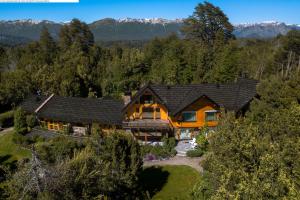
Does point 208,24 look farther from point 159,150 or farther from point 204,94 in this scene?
point 159,150

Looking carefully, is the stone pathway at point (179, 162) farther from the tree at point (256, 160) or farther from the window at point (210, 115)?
A: the window at point (210, 115)

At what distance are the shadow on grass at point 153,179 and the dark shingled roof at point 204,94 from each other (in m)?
9.76

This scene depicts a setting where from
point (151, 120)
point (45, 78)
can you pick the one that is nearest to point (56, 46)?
point (45, 78)

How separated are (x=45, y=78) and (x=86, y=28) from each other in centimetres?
3308

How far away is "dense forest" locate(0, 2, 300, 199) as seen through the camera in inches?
736

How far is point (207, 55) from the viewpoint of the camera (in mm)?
71125

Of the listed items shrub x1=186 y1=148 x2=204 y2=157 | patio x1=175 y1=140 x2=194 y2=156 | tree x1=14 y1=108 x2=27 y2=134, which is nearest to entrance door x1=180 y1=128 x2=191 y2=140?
patio x1=175 y1=140 x2=194 y2=156

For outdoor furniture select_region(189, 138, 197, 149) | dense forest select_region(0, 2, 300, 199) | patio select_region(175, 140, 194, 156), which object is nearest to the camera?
dense forest select_region(0, 2, 300, 199)

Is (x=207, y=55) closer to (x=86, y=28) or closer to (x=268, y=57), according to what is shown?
(x=268, y=57)

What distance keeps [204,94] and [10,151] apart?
22831 mm

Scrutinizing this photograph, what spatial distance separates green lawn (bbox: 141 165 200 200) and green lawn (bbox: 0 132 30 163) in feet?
47.4

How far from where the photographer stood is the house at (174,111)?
4588 cm

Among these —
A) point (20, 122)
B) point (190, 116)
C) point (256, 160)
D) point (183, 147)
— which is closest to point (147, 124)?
point (183, 147)

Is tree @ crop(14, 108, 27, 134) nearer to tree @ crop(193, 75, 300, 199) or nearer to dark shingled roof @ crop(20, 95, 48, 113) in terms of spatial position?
dark shingled roof @ crop(20, 95, 48, 113)
